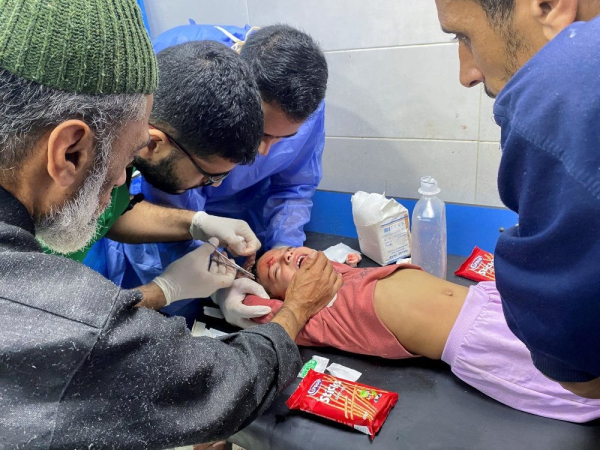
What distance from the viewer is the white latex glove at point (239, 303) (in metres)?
1.90

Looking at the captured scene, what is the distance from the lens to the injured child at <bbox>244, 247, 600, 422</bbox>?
4.74ft

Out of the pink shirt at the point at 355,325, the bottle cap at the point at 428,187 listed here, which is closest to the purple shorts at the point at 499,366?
the pink shirt at the point at 355,325

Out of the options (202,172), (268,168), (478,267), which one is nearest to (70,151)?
(202,172)

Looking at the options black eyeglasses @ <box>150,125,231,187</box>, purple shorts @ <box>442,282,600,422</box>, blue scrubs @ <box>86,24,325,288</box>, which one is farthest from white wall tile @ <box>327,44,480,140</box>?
black eyeglasses @ <box>150,125,231,187</box>

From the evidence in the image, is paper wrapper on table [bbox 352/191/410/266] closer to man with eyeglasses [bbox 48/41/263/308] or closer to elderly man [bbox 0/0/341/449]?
man with eyeglasses [bbox 48/41/263/308]

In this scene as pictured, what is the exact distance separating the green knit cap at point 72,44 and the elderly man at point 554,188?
660mm

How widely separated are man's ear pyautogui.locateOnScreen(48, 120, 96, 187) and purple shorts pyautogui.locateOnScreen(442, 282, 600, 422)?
1.29 m

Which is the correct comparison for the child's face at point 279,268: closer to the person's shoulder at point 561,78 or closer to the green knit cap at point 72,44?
the green knit cap at point 72,44

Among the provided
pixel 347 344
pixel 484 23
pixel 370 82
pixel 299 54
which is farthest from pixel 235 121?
pixel 370 82

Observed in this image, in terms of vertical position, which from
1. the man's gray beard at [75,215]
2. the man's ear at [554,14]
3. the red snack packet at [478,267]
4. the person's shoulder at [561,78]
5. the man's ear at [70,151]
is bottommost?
the red snack packet at [478,267]

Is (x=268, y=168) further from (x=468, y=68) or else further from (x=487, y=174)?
(x=468, y=68)

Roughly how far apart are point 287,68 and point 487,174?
1.24 metres

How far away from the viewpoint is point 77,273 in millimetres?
816

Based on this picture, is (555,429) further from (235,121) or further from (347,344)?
(235,121)
